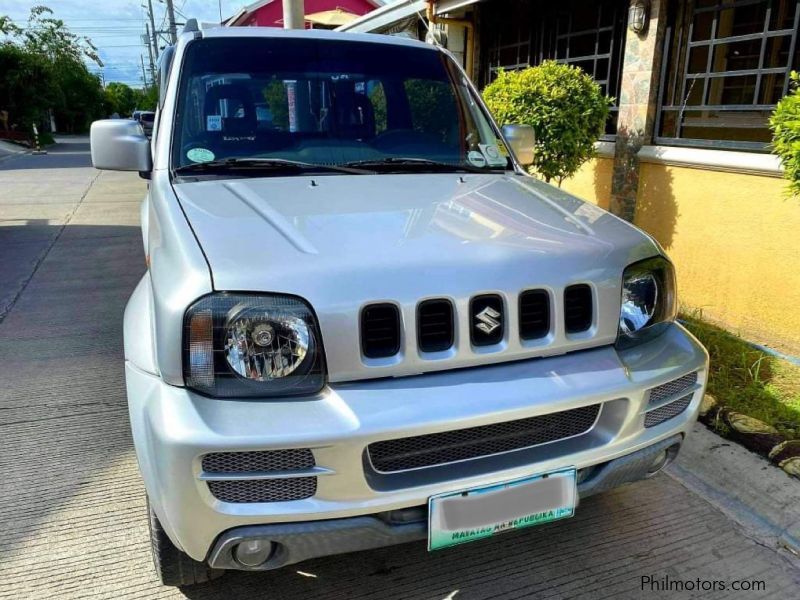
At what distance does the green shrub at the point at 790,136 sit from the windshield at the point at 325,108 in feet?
4.79

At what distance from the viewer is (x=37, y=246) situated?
7227 mm

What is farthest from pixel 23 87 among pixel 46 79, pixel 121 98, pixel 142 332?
pixel 142 332

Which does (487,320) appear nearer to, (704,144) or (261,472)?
(261,472)

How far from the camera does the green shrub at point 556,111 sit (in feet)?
17.2

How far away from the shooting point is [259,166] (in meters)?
2.55

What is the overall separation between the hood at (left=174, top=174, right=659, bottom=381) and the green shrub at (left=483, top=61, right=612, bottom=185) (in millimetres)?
3041

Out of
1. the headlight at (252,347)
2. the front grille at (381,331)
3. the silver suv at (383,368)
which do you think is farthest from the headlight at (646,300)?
the headlight at (252,347)

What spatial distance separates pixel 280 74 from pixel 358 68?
0.40 metres

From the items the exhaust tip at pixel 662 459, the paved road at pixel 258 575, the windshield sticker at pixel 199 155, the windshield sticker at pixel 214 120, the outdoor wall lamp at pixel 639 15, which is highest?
the outdoor wall lamp at pixel 639 15

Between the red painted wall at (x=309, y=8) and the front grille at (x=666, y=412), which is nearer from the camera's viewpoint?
the front grille at (x=666, y=412)

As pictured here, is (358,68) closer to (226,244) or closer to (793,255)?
(226,244)

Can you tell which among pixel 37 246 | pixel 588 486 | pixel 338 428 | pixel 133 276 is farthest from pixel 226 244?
pixel 37 246

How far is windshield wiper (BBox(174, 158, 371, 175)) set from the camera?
99.3 inches

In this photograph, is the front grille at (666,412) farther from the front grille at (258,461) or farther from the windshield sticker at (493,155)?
the windshield sticker at (493,155)
